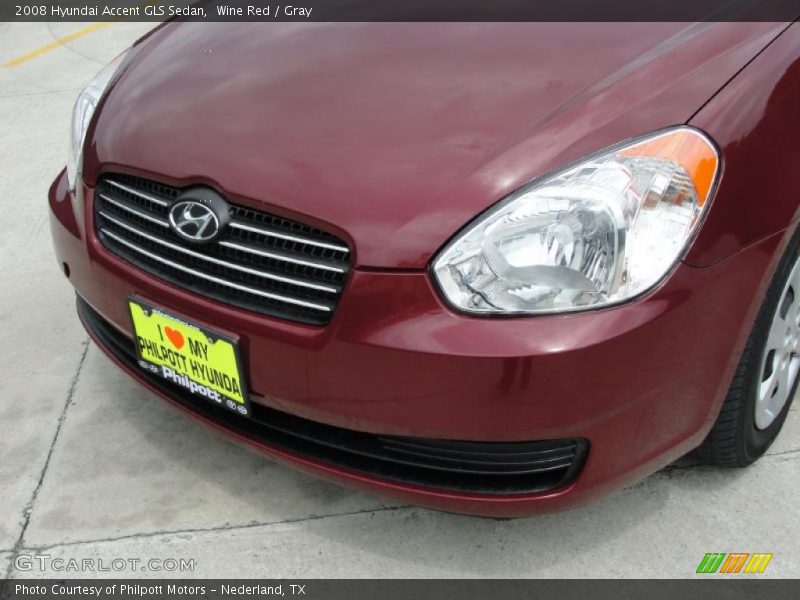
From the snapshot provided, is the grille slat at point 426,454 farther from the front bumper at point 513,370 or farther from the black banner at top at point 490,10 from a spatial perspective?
the black banner at top at point 490,10

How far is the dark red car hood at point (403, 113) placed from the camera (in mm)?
1731

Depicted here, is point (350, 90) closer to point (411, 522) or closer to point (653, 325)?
point (653, 325)

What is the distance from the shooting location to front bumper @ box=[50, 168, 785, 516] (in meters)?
1.65

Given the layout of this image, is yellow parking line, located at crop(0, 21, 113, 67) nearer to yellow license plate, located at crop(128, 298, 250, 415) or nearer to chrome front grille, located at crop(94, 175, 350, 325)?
chrome front grille, located at crop(94, 175, 350, 325)

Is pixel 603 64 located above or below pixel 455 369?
above

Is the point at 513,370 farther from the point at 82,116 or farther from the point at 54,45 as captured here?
the point at 54,45

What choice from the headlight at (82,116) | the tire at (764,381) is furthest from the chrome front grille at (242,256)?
the tire at (764,381)

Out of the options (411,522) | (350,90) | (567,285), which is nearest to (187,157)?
(350,90)

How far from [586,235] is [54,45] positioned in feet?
18.3

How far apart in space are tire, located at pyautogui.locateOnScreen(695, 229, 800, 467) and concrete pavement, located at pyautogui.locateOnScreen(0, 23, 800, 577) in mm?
108

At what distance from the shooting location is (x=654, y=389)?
174 cm

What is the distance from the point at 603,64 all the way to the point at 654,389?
68 cm

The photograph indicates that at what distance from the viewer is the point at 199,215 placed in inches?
75.5

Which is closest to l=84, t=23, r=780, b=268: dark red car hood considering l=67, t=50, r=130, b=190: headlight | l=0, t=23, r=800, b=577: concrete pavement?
l=67, t=50, r=130, b=190: headlight
